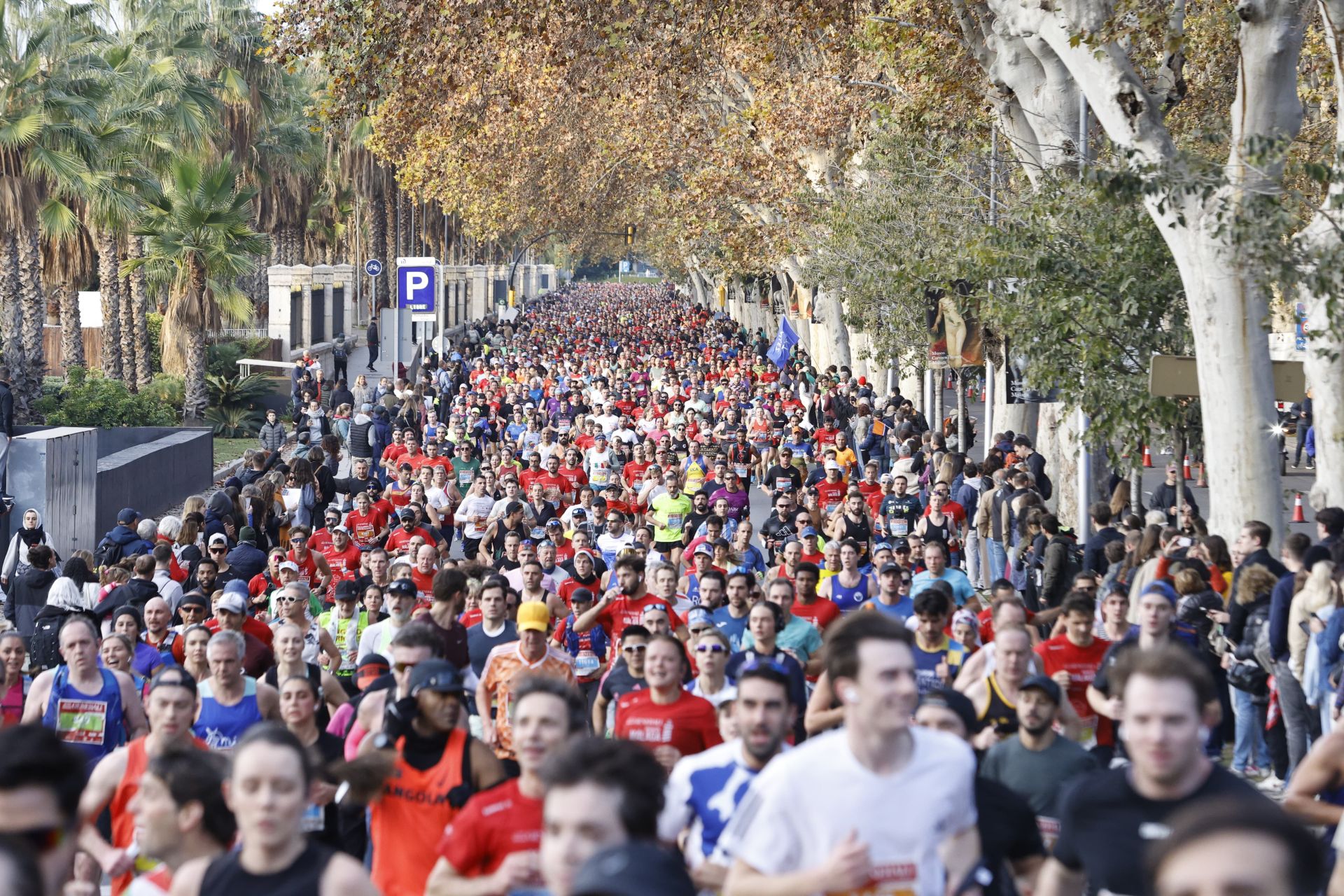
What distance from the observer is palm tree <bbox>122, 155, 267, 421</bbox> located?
116ft

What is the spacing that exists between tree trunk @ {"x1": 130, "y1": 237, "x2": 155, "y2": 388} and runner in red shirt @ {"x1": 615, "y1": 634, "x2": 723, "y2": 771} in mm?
30487

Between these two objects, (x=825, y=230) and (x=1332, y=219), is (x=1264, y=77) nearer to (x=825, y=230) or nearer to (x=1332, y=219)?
(x=1332, y=219)

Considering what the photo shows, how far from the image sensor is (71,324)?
36.3m

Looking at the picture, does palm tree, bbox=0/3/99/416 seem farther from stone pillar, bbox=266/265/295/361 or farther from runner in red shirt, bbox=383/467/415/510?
stone pillar, bbox=266/265/295/361

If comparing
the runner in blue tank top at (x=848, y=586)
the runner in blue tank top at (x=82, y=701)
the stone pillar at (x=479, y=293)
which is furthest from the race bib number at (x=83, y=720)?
the stone pillar at (x=479, y=293)

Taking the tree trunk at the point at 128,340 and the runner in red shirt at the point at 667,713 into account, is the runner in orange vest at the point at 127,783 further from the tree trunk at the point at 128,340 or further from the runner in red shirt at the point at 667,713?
the tree trunk at the point at 128,340

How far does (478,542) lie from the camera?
1762 centimetres

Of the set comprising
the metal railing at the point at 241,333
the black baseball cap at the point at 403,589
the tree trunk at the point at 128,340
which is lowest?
the black baseball cap at the point at 403,589

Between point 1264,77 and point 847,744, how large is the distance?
10463 millimetres

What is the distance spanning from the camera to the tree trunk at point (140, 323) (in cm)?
3578

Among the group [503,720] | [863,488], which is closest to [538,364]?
[863,488]

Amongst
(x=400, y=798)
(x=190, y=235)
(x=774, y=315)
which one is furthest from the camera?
(x=774, y=315)

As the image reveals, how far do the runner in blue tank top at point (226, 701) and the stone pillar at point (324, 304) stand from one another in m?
44.6

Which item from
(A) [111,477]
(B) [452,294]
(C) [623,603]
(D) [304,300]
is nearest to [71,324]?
(D) [304,300]
